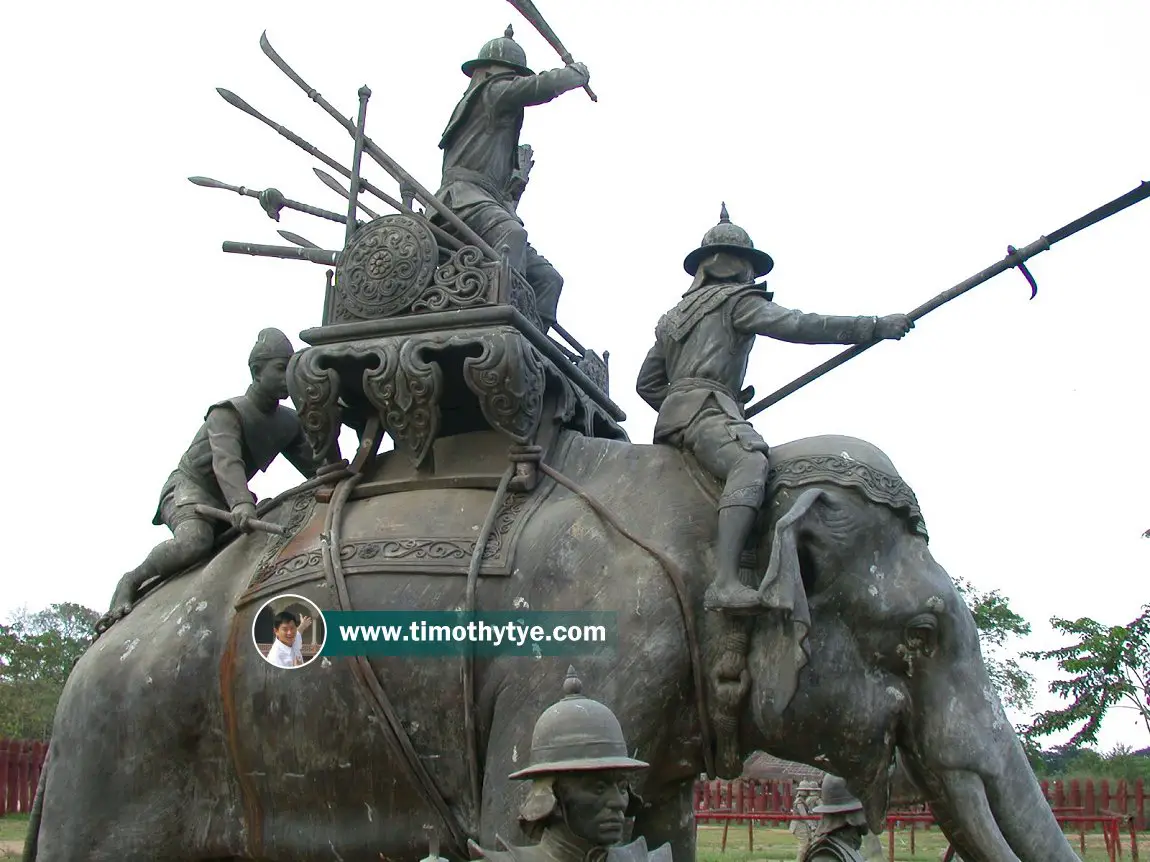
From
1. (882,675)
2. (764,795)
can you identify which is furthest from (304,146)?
(764,795)

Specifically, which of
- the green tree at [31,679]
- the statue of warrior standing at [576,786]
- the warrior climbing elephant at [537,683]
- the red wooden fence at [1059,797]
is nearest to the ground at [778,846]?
the red wooden fence at [1059,797]

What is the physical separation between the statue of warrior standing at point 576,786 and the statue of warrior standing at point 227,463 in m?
3.61

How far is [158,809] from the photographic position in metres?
6.67

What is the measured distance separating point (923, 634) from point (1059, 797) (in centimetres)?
1522

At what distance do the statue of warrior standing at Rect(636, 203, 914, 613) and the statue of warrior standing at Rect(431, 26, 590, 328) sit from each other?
111cm

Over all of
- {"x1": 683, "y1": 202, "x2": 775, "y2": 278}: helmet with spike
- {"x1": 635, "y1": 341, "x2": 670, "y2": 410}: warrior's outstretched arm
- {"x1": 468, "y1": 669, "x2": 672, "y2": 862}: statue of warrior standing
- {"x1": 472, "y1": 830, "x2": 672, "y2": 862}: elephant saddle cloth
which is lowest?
{"x1": 472, "y1": 830, "x2": 672, "y2": 862}: elephant saddle cloth

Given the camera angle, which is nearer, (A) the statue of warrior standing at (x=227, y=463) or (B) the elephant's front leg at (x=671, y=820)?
(B) the elephant's front leg at (x=671, y=820)

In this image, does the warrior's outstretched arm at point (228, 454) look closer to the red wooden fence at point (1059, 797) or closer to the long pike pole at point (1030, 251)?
the long pike pole at point (1030, 251)

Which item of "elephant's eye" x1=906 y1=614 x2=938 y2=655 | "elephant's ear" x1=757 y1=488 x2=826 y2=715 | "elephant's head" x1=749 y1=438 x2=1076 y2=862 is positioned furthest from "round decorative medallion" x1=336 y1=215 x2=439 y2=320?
"elephant's eye" x1=906 y1=614 x2=938 y2=655

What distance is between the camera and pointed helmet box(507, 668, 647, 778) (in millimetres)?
3650

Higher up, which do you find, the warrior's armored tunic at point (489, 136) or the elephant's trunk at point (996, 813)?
the warrior's armored tunic at point (489, 136)

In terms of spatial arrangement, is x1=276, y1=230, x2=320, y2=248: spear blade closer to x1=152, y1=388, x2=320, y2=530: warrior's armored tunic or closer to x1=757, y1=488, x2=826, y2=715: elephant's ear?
x1=152, y1=388, x2=320, y2=530: warrior's armored tunic

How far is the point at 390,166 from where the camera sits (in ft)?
25.6

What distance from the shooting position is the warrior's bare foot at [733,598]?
18.6 ft
